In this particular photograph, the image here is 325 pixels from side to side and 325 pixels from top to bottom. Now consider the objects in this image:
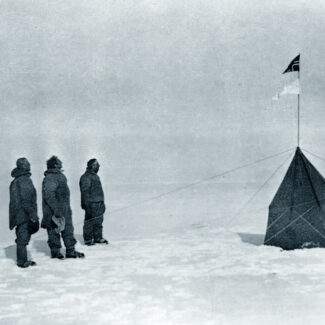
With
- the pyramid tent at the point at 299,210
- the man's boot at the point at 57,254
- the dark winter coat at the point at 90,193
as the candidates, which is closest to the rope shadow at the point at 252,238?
the pyramid tent at the point at 299,210

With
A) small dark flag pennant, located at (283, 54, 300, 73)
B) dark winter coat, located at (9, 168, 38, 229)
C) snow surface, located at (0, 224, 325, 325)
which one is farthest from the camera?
small dark flag pennant, located at (283, 54, 300, 73)

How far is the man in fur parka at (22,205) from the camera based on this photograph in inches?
340

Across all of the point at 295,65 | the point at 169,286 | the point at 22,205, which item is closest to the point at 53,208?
the point at 22,205

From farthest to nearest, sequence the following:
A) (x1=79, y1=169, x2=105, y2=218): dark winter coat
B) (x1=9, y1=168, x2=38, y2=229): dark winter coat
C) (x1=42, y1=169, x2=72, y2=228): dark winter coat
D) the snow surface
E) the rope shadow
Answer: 1. (x1=79, y1=169, x2=105, y2=218): dark winter coat
2. the rope shadow
3. (x1=42, y1=169, x2=72, y2=228): dark winter coat
4. (x1=9, y1=168, x2=38, y2=229): dark winter coat
5. the snow surface

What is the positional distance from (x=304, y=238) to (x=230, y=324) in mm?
4586

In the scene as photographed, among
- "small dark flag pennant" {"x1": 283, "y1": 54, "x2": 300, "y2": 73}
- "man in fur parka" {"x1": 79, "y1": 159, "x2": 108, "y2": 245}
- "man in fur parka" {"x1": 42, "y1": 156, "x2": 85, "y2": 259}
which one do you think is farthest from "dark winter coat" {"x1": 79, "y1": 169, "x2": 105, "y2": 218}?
"small dark flag pennant" {"x1": 283, "y1": 54, "x2": 300, "y2": 73}

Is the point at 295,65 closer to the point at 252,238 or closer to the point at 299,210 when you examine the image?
the point at 299,210

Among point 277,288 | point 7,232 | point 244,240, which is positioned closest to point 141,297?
point 277,288

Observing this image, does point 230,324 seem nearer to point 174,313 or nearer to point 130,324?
point 174,313

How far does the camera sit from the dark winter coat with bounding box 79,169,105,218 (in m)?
11.2

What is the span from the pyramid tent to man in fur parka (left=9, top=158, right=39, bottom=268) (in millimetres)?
4609

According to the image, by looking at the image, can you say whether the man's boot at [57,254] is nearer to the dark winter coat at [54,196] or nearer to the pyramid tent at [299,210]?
the dark winter coat at [54,196]

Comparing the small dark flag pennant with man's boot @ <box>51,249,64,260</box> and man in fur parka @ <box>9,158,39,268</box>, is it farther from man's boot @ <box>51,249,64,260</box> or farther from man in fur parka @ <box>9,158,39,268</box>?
man's boot @ <box>51,249,64,260</box>

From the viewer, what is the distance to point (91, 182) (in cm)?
1123
